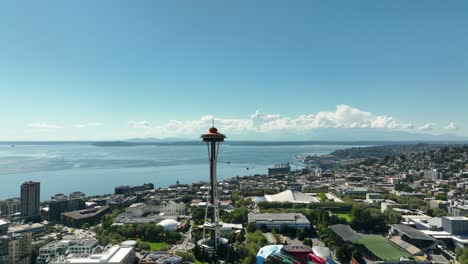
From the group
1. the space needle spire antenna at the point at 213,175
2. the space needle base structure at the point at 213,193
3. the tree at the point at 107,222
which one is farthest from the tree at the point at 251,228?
the tree at the point at 107,222

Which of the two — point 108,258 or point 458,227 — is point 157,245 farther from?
point 458,227

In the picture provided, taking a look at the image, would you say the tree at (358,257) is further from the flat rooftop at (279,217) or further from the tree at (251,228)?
the tree at (251,228)

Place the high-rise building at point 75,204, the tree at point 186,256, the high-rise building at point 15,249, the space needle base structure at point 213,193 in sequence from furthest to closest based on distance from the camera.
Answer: the high-rise building at point 75,204 → the space needle base structure at point 213,193 → the tree at point 186,256 → the high-rise building at point 15,249

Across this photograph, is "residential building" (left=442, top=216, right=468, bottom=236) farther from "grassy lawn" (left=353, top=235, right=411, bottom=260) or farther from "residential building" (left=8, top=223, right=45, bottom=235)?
"residential building" (left=8, top=223, right=45, bottom=235)

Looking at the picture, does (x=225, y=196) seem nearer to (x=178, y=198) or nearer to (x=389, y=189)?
(x=178, y=198)

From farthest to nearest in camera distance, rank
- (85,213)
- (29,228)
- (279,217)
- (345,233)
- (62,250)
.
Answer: (85,213), (279,217), (29,228), (345,233), (62,250)

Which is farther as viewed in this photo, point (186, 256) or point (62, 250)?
point (62, 250)

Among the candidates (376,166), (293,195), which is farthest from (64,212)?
(376,166)

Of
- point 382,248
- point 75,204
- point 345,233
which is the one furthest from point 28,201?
point 382,248
